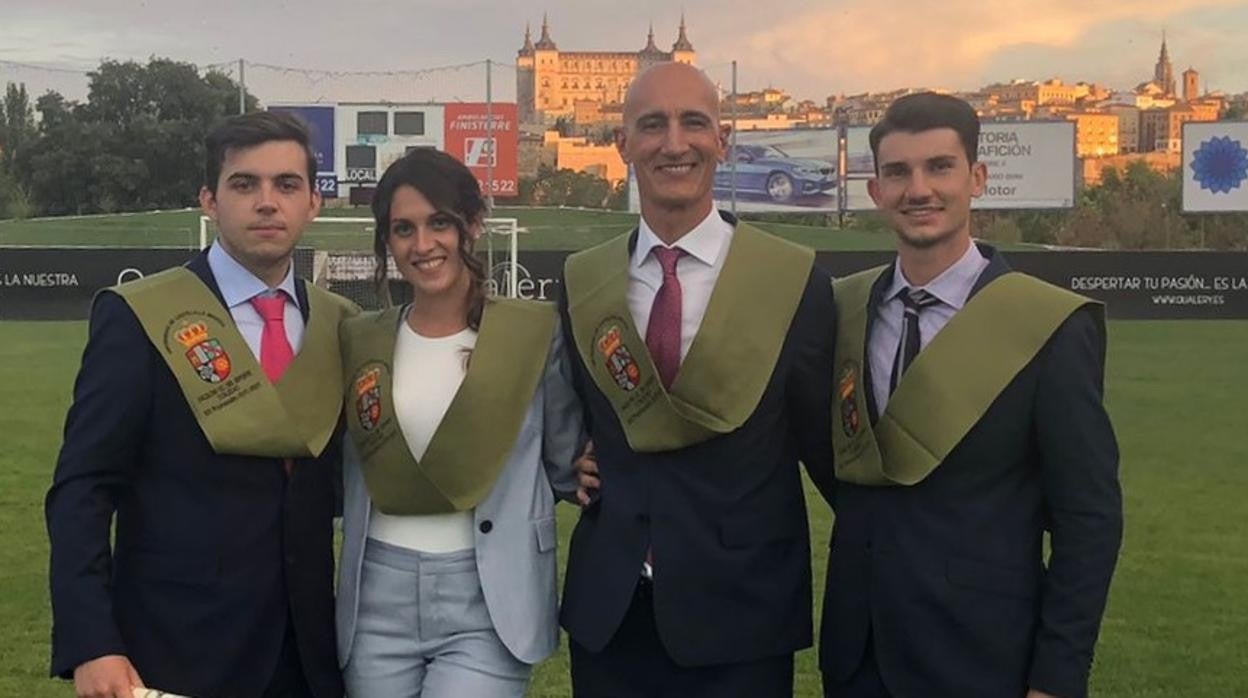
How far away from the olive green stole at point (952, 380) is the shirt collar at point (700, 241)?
40 cm

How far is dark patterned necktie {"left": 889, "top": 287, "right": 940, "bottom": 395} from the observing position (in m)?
3.04

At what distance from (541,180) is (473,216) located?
3594 centimetres

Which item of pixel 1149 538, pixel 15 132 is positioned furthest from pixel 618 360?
pixel 15 132

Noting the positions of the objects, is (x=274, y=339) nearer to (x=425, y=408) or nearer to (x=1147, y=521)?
(x=425, y=408)

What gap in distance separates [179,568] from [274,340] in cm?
52

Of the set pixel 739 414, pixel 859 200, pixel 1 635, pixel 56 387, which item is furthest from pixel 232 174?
pixel 859 200

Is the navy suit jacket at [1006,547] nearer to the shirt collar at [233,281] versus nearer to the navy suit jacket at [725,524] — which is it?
the navy suit jacket at [725,524]

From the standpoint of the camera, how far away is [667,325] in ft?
10.5

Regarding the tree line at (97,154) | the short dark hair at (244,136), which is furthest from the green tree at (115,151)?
the short dark hair at (244,136)

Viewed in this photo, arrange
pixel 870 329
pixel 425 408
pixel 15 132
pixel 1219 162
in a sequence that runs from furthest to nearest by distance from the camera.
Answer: pixel 15 132 < pixel 1219 162 < pixel 425 408 < pixel 870 329

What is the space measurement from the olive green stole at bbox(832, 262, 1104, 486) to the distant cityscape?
33.0 m

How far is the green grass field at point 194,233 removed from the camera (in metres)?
27.5

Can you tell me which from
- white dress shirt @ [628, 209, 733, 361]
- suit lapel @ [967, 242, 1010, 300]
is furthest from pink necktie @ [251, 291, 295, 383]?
suit lapel @ [967, 242, 1010, 300]

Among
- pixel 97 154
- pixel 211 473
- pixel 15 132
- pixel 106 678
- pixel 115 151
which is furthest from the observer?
pixel 115 151
